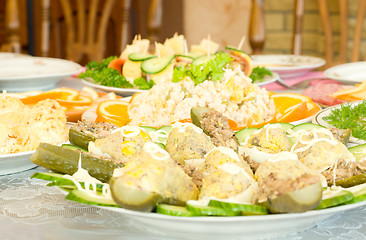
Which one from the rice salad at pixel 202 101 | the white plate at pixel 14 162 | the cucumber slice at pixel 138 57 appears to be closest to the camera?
the white plate at pixel 14 162

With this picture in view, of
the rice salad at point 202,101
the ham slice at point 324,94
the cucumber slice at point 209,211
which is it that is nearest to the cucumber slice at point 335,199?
the cucumber slice at point 209,211

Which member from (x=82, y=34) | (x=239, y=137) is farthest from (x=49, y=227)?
(x=82, y=34)

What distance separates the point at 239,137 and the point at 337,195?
1.01ft

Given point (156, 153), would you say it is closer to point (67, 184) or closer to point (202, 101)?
point (67, 184)

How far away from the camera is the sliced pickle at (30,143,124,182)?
789mm

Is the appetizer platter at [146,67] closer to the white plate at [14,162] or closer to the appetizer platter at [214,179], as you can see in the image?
the white plate at [14,162]

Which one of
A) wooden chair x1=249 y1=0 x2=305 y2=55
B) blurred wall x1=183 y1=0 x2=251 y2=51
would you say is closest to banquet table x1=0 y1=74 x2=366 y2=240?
wooden chair x1=249 y1=0 x2=305 y2=55

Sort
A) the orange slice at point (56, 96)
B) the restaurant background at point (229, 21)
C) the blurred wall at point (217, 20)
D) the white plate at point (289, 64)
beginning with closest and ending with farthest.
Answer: the orange slice at point (56, 96), the white plate at point (289, 64), the restaurant background at point (229, 21), the blurred wall at point (217, 20)

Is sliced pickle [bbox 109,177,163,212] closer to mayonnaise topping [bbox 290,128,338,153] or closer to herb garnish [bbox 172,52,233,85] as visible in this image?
mayonnaise topping [bbox 290,128,338,153]

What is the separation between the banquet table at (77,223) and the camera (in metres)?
0.74

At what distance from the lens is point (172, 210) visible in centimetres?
63

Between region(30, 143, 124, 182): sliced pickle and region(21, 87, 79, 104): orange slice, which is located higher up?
region(30, 143, 124, 182): sliced pickle

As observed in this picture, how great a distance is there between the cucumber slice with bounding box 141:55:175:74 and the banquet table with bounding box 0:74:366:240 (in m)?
0.85

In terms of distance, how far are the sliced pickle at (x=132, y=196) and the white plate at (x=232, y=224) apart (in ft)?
0.05
